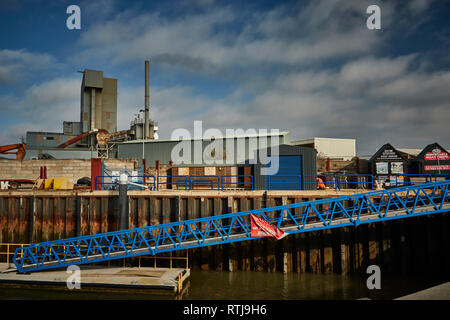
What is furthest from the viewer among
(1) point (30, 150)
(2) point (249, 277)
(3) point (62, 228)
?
(1) point (30, 150)

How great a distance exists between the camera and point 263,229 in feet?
38.2

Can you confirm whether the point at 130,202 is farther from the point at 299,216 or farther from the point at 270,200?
the point at 299,216

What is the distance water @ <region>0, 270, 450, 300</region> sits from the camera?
11359mm

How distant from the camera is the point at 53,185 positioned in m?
17.0

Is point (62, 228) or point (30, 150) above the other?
point (30, 150)

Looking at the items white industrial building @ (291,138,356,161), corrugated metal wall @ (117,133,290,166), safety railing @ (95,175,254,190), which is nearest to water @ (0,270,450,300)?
safety railing @ (95,175,254,190)

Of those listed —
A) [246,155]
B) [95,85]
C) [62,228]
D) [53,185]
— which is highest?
[95,85]

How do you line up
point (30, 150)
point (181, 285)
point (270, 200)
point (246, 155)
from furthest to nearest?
point (30, 150)
point (246, 155)
point (270, 200)
point (181, 285)

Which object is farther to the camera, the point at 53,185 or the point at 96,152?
the point at 96,152

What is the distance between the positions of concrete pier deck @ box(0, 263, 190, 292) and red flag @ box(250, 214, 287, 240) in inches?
160

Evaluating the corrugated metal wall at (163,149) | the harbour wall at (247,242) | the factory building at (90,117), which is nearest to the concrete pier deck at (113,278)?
the harbour wall at (247,242)

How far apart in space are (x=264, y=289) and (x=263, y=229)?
9.31 feet
